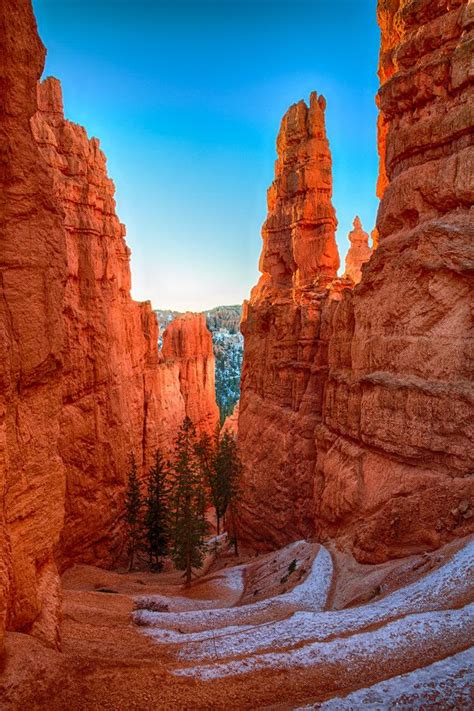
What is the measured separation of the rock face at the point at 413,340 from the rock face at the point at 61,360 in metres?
13.9

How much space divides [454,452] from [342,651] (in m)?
10.2

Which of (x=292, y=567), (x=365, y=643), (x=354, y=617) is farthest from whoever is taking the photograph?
(x=292, y=567)

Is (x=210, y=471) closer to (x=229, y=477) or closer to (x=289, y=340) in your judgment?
(x=229, y=477)

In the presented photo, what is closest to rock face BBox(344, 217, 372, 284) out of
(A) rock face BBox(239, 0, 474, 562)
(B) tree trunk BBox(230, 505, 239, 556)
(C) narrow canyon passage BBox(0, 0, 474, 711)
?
(C) narrow canyon passage BBox(0, 0, 474, 711)

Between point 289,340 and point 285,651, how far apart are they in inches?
1043

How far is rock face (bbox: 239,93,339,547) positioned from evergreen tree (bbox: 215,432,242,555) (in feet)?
2.65

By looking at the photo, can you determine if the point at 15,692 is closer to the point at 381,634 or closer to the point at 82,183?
the point at 381,634

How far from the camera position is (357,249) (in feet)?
234

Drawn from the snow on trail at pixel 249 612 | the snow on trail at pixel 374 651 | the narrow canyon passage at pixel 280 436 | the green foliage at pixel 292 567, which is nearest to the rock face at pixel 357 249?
the narrow canyon passage at pixel 280 436

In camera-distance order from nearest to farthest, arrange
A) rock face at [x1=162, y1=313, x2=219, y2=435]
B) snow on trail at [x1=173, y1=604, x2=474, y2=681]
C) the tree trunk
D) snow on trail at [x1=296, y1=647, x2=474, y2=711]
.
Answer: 1. snow on trail at [x1=296, y1=647, x2=474, y2=711]
2. snow on trail at [x1=173, y1=604, x2=474, y2=681]
3. the tree trunk
4. rock face at [x1=162, y1=313, x2=219, y2=435]

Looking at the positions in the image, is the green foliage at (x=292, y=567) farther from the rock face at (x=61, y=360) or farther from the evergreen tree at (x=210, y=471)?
the evergreen tree at (x=210, y=471)

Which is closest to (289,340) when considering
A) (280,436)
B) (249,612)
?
(280,436)

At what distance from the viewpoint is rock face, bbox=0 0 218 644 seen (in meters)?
9.86

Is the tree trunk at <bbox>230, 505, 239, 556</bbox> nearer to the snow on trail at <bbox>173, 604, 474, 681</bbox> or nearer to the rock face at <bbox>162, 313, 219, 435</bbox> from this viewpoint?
the snow on trail at <bbox>173, 604, 474, 681</bbox>
